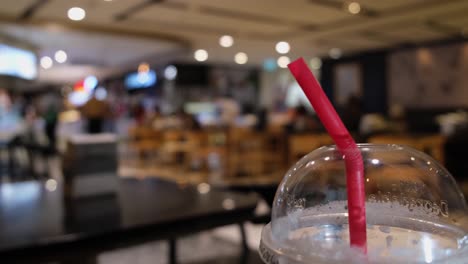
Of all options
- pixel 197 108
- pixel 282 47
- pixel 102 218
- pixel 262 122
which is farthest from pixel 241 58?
pixel 102 218

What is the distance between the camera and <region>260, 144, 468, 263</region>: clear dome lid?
1.88 ft

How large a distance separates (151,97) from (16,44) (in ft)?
21.9

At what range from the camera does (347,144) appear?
52 cm

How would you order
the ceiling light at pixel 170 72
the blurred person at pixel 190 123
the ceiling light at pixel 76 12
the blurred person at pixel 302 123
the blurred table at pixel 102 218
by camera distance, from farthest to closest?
1. the ceiling light at pixel 170 72
2. the blurred person at pixel 190 123
3. the blurred person at pixel 302 123
4. the ceiling light at pixel 76 12
5. the blurred table at pixel 102 218

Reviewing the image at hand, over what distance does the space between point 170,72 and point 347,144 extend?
11480 millimetres

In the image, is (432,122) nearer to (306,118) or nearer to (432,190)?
(306,118)

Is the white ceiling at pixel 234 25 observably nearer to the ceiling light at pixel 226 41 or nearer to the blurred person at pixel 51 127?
the ceiling light at pixel 226 41

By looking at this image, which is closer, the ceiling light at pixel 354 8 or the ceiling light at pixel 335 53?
the ceiling light at pixel 354 8

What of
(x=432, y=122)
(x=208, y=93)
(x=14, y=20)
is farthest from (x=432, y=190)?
(x=208, y=93)

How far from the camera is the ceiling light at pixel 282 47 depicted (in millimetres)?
8641

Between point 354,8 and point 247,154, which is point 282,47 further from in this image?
point 354,8

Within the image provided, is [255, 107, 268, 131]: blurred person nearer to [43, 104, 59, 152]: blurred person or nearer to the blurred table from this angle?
[43, 104, 59, 152]: blurred person

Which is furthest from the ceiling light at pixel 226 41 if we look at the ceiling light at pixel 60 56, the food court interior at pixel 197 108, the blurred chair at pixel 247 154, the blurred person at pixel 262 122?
the ceiling light at pixel 60 56

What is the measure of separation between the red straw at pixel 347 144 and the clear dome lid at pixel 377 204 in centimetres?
4
